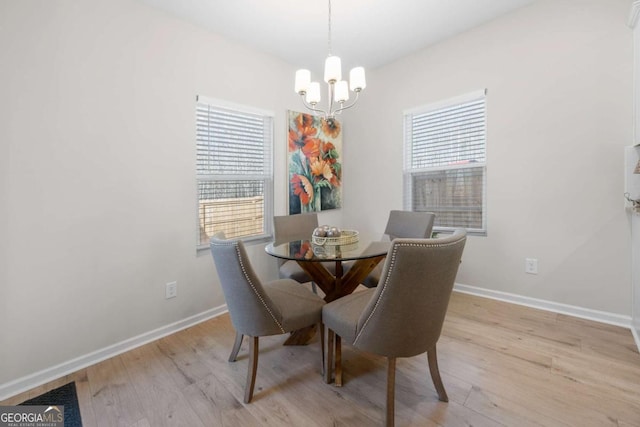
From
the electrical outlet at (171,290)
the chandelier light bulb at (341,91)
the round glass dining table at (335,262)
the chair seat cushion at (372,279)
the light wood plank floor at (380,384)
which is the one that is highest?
the chandelier light bulb at (341,91)

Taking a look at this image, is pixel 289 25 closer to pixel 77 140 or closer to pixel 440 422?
pixel 77 140

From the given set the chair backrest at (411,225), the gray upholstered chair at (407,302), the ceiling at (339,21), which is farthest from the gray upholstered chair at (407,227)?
the ceiling at (339,21)

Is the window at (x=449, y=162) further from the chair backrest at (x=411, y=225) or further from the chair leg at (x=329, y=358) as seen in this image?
the chair leg at (x=329, y=358)

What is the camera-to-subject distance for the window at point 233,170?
263 centimetres

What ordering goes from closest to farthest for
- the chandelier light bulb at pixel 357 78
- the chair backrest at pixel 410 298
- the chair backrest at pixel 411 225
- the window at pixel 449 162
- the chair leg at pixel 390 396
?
the chair backrest at pixel 410 298, the chair leg at pixel 390 396, the chandelier light bulb at pixel 357 78, the chair backrest at pixel 411 225, the window at pixel 449 162

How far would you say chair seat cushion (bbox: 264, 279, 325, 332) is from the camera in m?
1.59

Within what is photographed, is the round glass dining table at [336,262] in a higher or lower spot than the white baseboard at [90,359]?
higher

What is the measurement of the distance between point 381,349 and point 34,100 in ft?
8.03

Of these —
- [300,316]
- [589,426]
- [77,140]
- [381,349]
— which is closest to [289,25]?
[77,140]

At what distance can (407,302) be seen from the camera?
123cm

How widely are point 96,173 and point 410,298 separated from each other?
218cm

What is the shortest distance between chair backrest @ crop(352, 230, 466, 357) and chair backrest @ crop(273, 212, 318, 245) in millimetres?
1523

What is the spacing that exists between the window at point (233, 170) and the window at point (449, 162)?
169 centimetres

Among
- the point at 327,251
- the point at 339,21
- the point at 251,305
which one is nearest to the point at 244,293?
the point at 251,305
